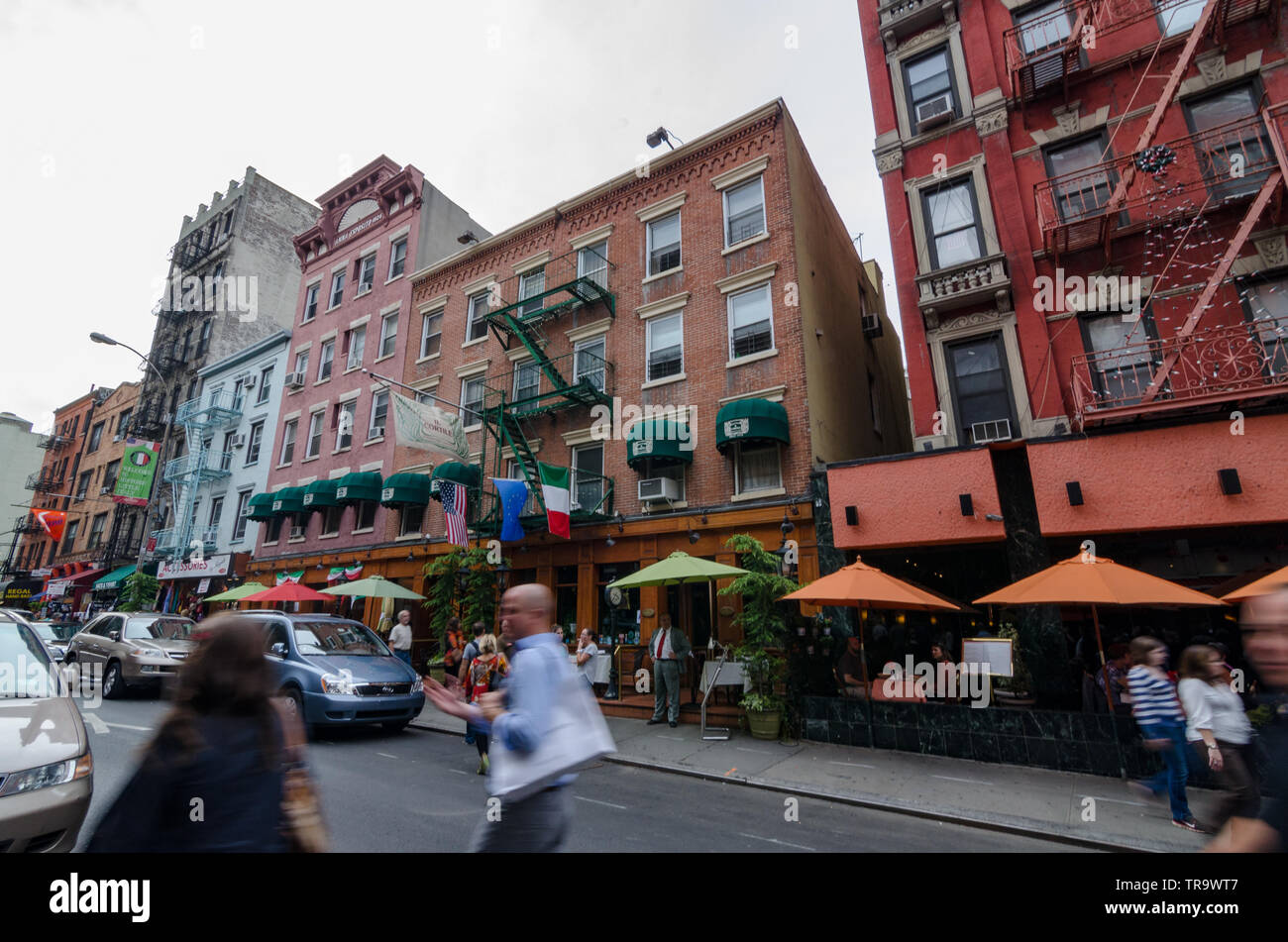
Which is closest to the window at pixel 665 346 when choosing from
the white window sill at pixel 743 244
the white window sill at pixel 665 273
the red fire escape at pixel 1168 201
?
the white window sill at pixel 665 273

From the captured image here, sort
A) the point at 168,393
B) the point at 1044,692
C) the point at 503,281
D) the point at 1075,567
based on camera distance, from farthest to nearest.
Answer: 1. the point at 168,393
2. the point at 503,281
3. the point at 1044,692
4. the point at 1075,567

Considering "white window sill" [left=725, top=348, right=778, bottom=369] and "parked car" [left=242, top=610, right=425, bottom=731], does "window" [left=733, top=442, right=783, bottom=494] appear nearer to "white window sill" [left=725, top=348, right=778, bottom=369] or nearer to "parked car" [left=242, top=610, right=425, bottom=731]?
"white window sill" [left=725, top=348, right=778, bottom=369]

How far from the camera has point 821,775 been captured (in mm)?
8672

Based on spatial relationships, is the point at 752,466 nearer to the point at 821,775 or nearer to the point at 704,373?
the point at 704,373

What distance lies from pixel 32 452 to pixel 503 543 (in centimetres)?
5819

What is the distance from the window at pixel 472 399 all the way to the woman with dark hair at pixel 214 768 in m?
18.2

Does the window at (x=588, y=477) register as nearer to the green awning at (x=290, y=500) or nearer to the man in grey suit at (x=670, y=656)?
the man in grey suit at (x=670, y=656)

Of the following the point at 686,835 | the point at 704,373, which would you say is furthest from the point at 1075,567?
the point at 704,373

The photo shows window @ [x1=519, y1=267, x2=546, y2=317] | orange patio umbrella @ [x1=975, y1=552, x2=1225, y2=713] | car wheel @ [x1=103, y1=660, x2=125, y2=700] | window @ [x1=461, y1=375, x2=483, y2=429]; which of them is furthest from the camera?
window @ [x1=461, y1=375, x2=483, y2=429]

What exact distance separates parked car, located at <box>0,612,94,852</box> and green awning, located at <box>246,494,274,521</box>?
2196 centimetres

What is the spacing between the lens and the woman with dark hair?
2.21m

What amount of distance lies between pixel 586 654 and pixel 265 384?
2782cm

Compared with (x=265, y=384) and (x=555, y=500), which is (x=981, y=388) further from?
(x=265, y=384)

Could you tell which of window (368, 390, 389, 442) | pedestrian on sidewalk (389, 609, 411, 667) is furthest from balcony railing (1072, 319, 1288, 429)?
window (368, 390, 389, 442)
